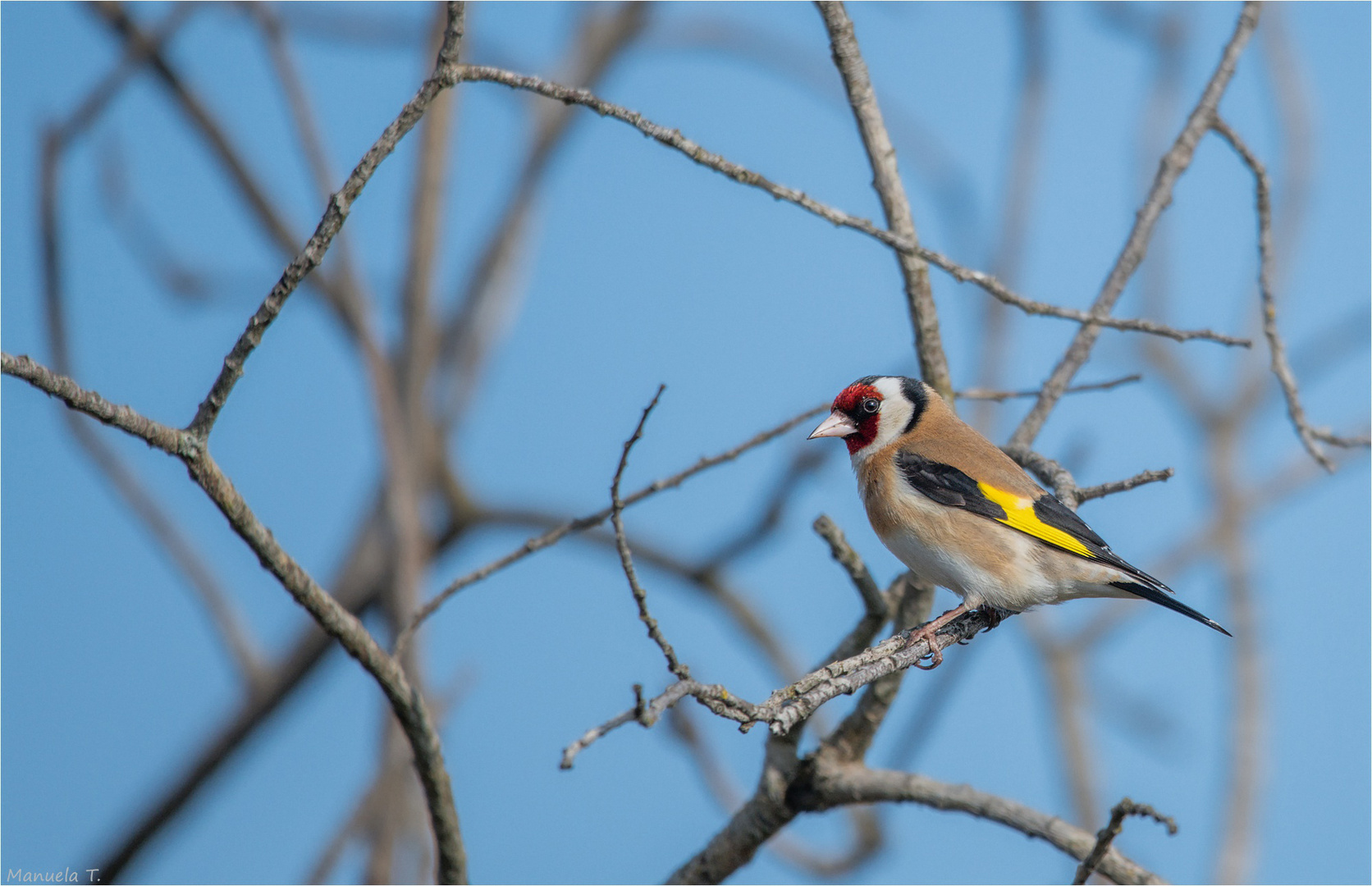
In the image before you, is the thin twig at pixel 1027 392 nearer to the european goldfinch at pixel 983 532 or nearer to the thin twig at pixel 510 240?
the european goldfinch at pixel 983 532

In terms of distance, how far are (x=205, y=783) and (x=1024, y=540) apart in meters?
4.28

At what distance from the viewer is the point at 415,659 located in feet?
18.7

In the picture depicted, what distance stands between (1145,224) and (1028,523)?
48.1 inches

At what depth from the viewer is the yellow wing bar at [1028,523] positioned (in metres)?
4.25

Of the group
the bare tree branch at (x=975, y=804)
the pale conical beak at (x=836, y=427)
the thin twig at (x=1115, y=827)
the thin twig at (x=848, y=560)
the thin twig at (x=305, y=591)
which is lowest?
the thin twig at (x=1115, y=827)

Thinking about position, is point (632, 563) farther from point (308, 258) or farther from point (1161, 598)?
point (1161, 598)

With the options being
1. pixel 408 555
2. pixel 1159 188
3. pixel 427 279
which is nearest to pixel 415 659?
pixel 408 555

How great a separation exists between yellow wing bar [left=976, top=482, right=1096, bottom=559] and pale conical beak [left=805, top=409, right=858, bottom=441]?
0.76 metres

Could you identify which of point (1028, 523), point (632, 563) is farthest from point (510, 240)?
point (632, 563)

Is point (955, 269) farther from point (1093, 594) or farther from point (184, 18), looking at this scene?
point (184, 18)

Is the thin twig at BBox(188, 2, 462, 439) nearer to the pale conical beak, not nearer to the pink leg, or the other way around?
the pink leg

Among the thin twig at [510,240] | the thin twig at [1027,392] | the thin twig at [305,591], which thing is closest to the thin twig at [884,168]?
the thin twig at [1027,392]

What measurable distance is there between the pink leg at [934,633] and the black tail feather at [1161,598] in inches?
23.3

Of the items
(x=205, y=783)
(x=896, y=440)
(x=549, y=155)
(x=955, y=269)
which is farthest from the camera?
(x=549, y=155)
